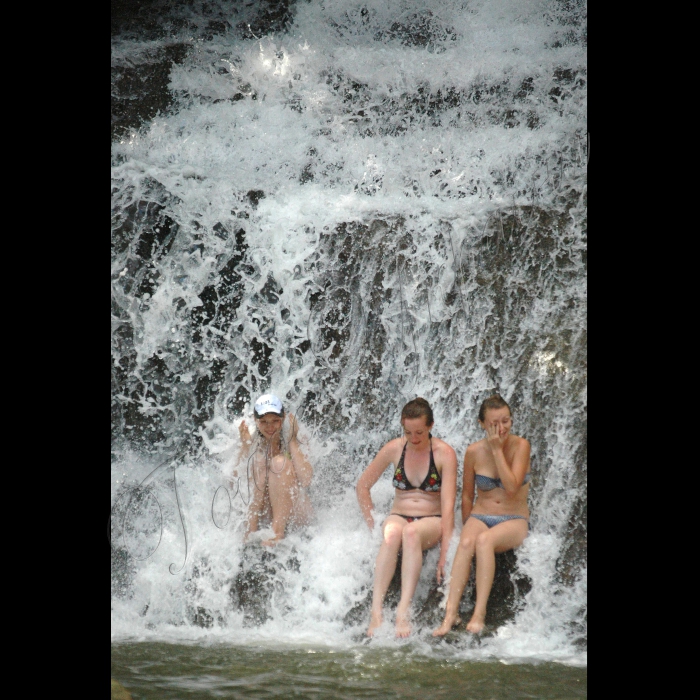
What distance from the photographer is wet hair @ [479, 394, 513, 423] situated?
346 cm

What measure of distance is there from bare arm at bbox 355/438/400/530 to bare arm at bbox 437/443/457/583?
237 mm

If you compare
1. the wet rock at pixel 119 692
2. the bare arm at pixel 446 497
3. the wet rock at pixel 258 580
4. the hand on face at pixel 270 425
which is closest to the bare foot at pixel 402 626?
the bare arm at pixel 446 497

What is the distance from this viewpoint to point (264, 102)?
374cm

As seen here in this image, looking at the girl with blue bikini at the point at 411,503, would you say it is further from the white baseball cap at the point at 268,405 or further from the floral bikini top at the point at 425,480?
the white baseball cap at the point at 268,405

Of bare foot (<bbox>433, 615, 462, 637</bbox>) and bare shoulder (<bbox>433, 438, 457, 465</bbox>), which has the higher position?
bare shoulder (<bbox>433, 438, 457, 465</bbox>)

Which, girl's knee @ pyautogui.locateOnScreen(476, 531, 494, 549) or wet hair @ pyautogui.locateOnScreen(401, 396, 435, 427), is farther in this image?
wet hair @ pyautogui.locateOnScreen(401, 396, 435, 427)

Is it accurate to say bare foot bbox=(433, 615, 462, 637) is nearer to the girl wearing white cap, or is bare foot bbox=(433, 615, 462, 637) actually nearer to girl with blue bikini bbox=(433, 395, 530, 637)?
girl with blue bikini bbox=(433, 395, 530, 637)

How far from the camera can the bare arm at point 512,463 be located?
3332mm

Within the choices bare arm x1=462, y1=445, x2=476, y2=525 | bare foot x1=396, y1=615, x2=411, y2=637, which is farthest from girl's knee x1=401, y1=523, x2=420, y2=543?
bare foot x1=396, y1=615, x2=411, y2=637

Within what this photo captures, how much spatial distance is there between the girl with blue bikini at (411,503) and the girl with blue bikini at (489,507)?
75 millimetres

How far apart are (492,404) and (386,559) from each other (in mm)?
816

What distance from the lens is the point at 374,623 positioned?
327 cm
